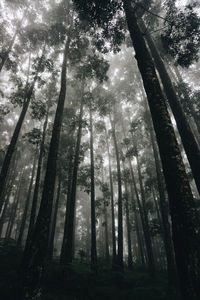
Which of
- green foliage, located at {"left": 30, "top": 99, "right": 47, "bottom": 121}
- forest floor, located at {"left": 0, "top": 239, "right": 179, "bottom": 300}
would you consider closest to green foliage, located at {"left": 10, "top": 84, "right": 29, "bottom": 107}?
green foliage, located at {"left": 30, "top": 99, "right": 47, "bottom": 121}

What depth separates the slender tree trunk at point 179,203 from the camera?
2.65 meters

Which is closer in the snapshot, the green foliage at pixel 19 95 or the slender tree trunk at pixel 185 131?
the slender tree trunk at pixel 185 131

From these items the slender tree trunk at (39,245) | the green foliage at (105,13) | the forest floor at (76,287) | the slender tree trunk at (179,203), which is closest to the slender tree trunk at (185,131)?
the green foliage at (105,13)

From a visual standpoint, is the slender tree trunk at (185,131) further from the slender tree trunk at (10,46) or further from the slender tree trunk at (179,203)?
the slender tree trunk at (10,46)

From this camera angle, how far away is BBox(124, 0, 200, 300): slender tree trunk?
8.70 feet

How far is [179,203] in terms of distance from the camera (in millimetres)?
3201

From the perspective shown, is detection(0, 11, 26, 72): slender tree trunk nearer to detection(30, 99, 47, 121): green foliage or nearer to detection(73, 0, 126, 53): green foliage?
detection(30, 99, 47, 121): green foliage

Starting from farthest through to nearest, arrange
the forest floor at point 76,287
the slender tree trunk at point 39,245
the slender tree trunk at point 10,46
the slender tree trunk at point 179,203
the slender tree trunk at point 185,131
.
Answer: the slender tree trunk at point 10,46 → the slender tree trunk at point 185,131 → the forest floor at point 76,287 → the slender tree trunk at point 39,245 → the slender tree trunk at point 179,203

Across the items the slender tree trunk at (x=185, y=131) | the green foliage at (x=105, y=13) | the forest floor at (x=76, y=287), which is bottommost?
the forest floor at (x=76, y=287)

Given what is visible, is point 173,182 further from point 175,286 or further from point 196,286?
Result: point 175,286

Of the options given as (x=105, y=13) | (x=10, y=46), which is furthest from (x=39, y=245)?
(x=10, y=46)

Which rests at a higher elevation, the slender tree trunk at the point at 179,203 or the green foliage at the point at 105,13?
the green foliage at the point at 105,13

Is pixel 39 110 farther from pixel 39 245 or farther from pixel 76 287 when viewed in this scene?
pixel 76 287

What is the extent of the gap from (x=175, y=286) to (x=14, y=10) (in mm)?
23687
